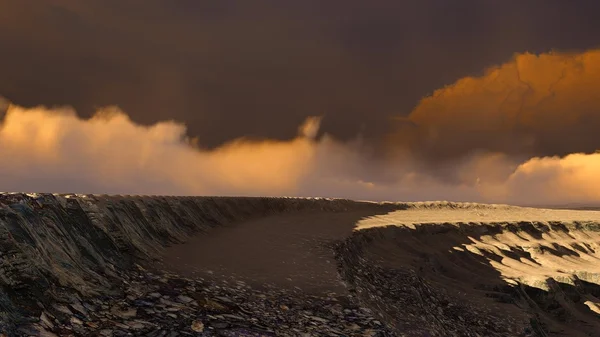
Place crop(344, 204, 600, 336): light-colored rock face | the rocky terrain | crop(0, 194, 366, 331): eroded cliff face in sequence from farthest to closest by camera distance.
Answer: crop(344, 204, 600, 336): light-colored rock face → the rocky terrain → crop(0, 194, 366, 331): eroded cliff face

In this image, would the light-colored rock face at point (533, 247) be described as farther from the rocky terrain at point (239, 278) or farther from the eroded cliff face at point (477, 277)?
the rocky terrain at point (239, 278)

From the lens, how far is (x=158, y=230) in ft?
44.3

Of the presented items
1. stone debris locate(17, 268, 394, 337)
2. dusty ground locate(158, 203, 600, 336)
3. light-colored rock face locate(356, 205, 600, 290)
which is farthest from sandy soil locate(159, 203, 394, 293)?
light-colored rock face locate(356, 205, 600, 290)

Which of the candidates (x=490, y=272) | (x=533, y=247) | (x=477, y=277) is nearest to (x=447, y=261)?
(x=477, y=277)

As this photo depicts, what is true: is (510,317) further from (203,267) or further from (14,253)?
(14,253)

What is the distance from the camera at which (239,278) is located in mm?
9984

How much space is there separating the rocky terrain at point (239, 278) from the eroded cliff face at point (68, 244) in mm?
25

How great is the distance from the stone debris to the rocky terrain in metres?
0.03

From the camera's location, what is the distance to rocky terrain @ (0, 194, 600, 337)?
652 cm

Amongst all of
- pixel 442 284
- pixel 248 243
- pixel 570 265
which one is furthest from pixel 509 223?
pixel 248 243

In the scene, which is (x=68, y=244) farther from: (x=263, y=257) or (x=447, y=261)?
(x=447, y=261)

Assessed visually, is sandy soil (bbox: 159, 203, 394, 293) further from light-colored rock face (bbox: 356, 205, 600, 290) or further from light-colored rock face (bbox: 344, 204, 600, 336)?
light-colored rock face (bbox: 356, 205, 600, 290)

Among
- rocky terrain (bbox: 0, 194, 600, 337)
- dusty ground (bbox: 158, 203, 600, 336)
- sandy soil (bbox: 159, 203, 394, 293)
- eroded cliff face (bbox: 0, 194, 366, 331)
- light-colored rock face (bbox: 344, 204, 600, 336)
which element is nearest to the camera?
eroded cliff face (bbox: 0, 194, 366, 331)

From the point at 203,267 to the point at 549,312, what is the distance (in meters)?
20.3
